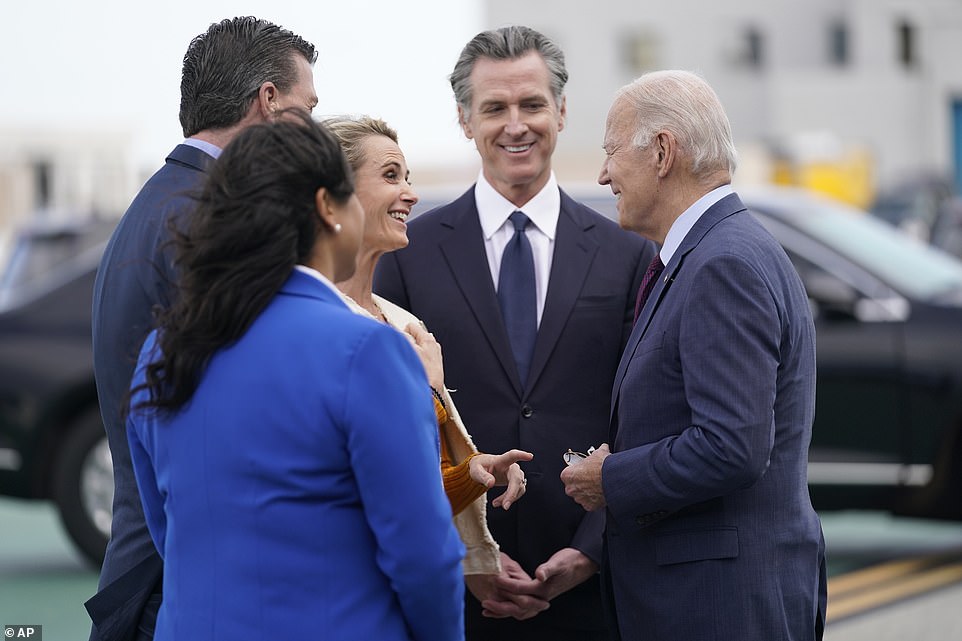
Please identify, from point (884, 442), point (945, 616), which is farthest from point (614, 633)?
point (884, 442)

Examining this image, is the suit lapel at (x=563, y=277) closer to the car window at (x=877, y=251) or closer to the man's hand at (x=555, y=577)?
the man's hand at (x=555, y=577)

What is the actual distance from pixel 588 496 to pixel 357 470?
3.46ft

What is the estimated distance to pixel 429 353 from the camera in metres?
3.31

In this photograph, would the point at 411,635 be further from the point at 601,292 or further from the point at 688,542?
the point at 601,292

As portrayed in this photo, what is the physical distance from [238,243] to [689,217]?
4.19 feet

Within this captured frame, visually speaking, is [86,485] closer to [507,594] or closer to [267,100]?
[507,594]

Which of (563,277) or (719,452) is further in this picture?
(563,277)

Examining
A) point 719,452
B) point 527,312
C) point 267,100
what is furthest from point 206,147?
point 719,452

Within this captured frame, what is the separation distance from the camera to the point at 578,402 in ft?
12.1

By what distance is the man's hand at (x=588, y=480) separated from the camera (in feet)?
10.4

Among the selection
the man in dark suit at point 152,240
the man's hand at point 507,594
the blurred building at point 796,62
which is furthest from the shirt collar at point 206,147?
the blurred building at point 796,62

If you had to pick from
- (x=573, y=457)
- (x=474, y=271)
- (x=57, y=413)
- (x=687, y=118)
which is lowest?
(x=57, y=413)

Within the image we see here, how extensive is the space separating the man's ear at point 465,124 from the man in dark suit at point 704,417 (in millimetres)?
818

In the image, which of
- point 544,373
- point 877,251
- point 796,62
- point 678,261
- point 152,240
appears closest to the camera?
point 152,240
